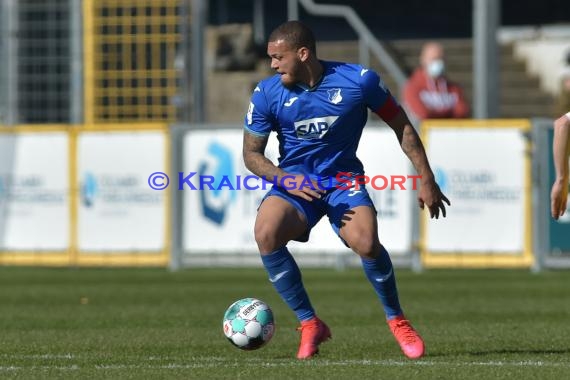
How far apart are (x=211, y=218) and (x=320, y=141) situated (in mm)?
9121

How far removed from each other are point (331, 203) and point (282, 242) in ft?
1.19

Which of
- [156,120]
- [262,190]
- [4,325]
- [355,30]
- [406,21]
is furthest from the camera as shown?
[406,21]

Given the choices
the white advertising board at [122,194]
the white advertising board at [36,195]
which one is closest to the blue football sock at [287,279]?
the white advertising board at [122,194]

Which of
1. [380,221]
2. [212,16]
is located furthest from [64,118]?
[380,221]

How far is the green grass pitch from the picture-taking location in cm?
825

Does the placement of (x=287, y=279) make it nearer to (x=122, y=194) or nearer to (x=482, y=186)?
(x=482, y=186)

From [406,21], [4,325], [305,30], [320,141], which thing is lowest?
[4,325]

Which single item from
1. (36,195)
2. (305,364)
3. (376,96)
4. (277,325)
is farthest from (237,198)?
(305,364)

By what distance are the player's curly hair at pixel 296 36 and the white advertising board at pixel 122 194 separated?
9.46m

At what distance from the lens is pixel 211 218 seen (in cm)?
1805

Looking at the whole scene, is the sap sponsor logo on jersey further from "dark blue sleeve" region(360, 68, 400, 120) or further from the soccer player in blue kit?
"dark blue sleeve" region(360, 68, 400, 120)

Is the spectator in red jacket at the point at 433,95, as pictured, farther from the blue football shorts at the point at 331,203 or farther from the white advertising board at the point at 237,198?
the blue football shorts at the point at 331,203

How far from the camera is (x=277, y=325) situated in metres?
11.4

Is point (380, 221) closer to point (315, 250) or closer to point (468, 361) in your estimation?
point (315, 250)
